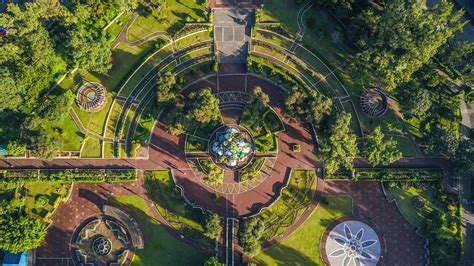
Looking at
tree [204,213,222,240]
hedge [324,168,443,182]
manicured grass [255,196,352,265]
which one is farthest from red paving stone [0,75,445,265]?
tree [204,213,222,240]

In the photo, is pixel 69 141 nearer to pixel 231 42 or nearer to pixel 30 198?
pixel 30 198

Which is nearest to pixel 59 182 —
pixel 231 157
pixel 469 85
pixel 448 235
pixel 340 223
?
pixel 231 157

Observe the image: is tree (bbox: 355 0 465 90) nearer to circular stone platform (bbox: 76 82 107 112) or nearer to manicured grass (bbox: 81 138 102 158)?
circular stone platform (bbox: 76 82 107 112)

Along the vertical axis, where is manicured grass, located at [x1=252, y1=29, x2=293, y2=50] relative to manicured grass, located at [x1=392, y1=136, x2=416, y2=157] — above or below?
above

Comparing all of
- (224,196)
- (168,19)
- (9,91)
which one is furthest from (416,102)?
(9,91)

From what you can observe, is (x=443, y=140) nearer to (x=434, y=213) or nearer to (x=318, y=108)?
(x=434, y=213)

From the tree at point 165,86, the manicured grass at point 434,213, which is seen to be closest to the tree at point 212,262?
the tree at point 165,86

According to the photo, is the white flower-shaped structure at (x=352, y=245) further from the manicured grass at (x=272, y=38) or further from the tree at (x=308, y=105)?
the manicured grass at (x=272, y=38)

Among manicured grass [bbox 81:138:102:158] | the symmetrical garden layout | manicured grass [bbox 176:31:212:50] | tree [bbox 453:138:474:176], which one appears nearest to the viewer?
tree [bbox 453:138:474:176]
